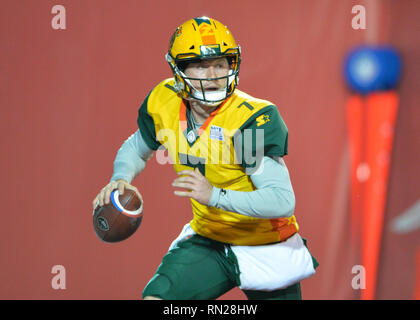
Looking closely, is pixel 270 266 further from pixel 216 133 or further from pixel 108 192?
pixel 108 192

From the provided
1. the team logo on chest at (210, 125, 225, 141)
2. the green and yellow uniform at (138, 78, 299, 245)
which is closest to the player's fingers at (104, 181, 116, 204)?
the green and yellow uniform at (138, 78, 299, 245)

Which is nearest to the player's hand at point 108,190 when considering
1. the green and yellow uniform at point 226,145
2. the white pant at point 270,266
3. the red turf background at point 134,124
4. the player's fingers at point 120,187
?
the player's fingers at point 120,187

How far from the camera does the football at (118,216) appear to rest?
6.27ft

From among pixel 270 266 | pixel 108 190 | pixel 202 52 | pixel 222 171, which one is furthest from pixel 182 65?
pixel 270 266

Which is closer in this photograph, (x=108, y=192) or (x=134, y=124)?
(x=108, y=192)

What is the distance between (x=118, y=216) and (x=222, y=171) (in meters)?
0.42

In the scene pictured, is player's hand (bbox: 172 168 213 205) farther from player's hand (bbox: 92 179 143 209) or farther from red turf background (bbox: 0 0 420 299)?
red turf background (bbox: 0 0 420 299)

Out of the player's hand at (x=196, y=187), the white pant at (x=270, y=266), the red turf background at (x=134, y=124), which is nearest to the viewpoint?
the player's hand at (x=196, y=187)

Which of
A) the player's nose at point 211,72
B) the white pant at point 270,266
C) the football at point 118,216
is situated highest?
the player's nose at point 211,72

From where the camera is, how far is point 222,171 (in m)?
1.96

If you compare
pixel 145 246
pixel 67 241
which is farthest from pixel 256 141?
pixel 67 241

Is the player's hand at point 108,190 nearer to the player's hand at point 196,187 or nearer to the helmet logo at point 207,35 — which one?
the player's hand at point 196,187

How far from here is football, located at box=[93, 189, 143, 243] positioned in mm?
1912

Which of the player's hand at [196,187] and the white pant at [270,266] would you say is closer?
the player's hand at [196,187]
